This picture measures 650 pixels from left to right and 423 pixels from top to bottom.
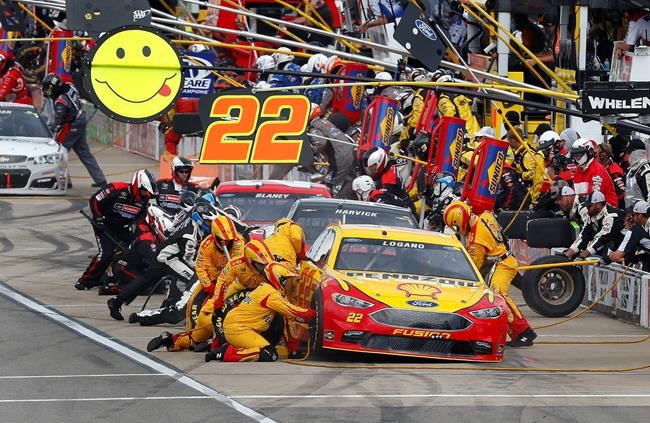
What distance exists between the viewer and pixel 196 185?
2184cm

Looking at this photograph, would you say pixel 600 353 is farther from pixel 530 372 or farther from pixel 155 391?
pixel 155 391

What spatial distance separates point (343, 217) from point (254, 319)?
12.3ft

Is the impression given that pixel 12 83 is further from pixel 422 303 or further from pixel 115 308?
pixel 422 303

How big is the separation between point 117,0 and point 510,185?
20.6ft

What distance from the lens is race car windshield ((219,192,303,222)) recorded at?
2052 cm

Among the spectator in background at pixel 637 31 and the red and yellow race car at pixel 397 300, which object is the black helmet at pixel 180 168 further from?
the spectator in background at pixel 637 31

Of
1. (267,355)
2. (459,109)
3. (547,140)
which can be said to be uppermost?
(459,109)

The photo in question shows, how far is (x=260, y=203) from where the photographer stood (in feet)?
68.2

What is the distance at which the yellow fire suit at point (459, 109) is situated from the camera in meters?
23.9

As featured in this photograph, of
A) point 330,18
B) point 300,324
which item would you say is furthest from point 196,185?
point 330,18

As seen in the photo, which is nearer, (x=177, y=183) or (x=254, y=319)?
(x=254, y=319)

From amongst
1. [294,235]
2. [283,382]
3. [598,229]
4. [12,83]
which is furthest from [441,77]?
[12,83]

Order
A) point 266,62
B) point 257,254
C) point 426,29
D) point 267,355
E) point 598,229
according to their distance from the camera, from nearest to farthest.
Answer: point 267,355
point 257,254
point 426,29
point 598,229
point 266,62

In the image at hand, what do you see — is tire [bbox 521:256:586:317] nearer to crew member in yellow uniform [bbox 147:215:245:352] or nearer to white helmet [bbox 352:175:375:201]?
white helmet [bbox 352:175:375:201]
